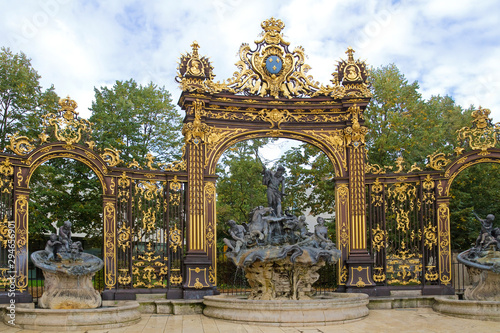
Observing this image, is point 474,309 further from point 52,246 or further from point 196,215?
point 52,246

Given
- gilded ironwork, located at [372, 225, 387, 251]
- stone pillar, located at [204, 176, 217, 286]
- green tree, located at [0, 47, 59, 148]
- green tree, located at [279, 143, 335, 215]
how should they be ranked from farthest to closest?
green tree, located at [279, 143, 335, 215], green tree, located at [0, 47, 59, 148], gilded ironwork, located at [372, 225, 387, 251], stone pillar, located at [204, 176, 217, 286]

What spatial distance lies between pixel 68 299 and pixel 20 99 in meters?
10.4

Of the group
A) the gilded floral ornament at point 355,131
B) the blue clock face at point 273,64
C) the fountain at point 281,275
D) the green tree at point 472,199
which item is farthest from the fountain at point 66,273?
the green tree at point 472,199

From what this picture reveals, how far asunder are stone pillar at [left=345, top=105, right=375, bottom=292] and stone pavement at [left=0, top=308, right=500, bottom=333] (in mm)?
1958

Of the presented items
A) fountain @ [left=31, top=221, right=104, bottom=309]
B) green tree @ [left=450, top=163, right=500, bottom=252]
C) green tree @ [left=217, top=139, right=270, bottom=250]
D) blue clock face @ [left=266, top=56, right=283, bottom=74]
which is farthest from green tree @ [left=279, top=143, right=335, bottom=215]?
fountain @ [left=31, top=221, right=104, bottom=309]

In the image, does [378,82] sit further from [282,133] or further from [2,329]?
[2,329]

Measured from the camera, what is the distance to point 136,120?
22.6 metres

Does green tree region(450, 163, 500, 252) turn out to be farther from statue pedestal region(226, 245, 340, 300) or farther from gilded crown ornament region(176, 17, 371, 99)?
statue pedestal region(226, 245, 340, 300)

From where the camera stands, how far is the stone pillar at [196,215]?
583 inches

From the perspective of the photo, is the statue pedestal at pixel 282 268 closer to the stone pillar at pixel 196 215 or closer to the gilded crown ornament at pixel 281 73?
the stone pillar at pixel 196 215

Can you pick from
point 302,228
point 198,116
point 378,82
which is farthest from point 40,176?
point 378,82

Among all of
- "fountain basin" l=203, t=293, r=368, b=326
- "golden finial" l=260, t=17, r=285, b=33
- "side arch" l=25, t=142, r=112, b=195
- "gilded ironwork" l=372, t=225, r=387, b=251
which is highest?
"golden finial" l=260, t=17, r=285, b=33

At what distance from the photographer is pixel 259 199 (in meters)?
24.1

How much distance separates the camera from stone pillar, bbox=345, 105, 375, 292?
15.4m
